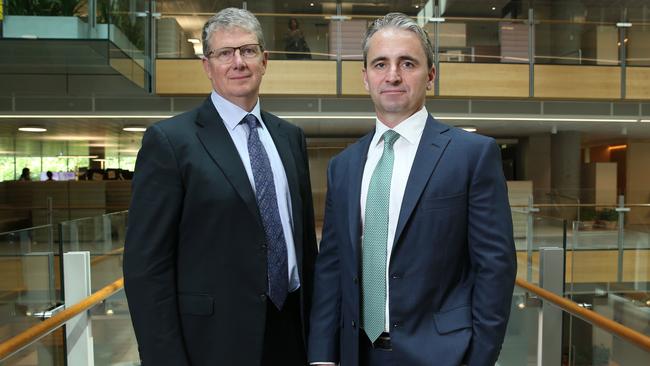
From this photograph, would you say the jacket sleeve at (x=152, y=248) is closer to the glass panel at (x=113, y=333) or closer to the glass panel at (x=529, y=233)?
the glass panel at (x=113, y=333)

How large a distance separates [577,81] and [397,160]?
9.92 meters

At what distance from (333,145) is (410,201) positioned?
1498 centimetres

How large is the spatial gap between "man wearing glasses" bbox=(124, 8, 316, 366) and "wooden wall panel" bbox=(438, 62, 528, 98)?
860 centimetres


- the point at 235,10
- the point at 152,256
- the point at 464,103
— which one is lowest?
the point at 152,256

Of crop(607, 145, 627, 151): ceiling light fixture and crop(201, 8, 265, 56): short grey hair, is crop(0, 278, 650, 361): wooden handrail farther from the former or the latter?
crop(607, 145, 627, 151): ceiling light fixture

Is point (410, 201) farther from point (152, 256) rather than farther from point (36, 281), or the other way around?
point (36, 281)

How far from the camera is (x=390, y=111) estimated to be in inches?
61.5

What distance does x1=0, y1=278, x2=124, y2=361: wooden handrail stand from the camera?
6.38 feet

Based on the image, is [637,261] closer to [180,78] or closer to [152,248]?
[180,78]

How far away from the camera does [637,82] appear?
10391 mm

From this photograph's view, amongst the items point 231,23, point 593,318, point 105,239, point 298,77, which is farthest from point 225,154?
point 298,77

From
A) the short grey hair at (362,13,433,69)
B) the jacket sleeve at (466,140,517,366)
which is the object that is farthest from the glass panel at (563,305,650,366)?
the short grey hair at (362,13,433,69)

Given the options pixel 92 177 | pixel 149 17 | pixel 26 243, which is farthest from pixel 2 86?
pixel 26 243

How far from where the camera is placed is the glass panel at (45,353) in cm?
238
